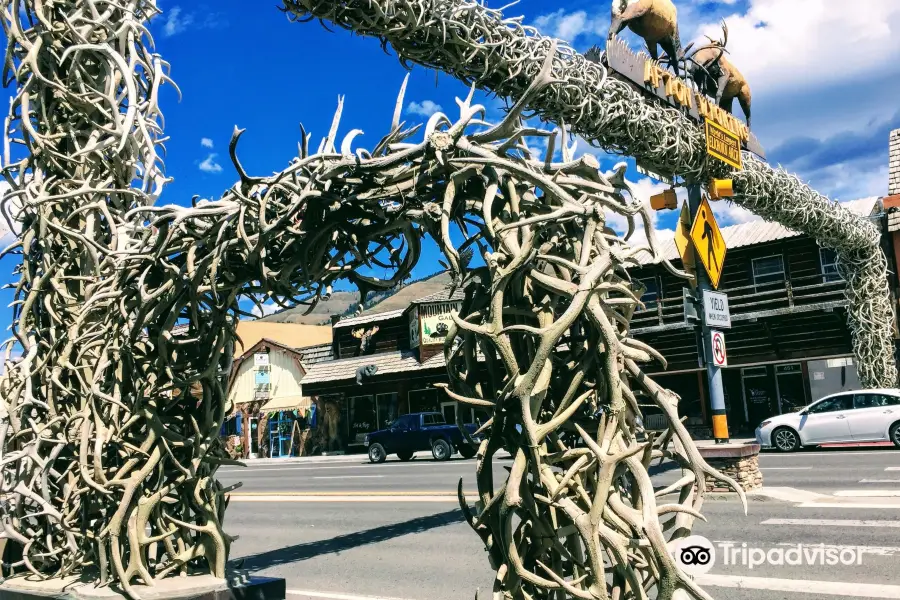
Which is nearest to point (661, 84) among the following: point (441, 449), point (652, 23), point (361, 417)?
point (652, 23)

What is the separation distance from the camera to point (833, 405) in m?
17.8

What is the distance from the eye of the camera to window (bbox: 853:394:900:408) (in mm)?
16884

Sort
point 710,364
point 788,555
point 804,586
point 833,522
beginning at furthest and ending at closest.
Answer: point 710,364 → point 833,522 → point 788,555 → point 804,586

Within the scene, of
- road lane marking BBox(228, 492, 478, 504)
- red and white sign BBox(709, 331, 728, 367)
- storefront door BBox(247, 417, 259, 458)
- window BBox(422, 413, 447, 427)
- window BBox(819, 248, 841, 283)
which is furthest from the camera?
storefront door BBox(247, 417, 259, 458)

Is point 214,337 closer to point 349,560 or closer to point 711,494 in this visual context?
point 349,560

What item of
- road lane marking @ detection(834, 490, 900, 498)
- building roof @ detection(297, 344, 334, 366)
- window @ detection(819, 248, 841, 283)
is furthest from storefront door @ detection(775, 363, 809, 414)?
building roof @ detection(297, 344, 334, 366)

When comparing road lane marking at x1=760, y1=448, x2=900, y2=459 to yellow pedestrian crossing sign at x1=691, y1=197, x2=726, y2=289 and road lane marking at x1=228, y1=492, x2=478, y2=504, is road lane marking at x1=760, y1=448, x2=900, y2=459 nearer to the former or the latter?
road lane marking at x1=228, y1=492, x2=478, y2=504

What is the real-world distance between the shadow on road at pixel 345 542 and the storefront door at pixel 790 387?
17.9 meters

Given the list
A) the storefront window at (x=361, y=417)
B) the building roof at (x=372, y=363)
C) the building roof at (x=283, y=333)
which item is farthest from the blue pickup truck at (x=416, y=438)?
the building roof at (x=283, y=333)

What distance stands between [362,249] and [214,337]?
1.22 m

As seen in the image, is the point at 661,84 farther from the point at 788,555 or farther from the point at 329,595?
the point at 329,595

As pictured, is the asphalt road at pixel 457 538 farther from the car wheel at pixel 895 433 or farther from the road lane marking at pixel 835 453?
the car wheel at pixel 895 433

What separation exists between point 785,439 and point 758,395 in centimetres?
805

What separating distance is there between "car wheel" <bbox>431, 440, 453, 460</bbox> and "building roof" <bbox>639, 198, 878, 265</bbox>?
886cm
